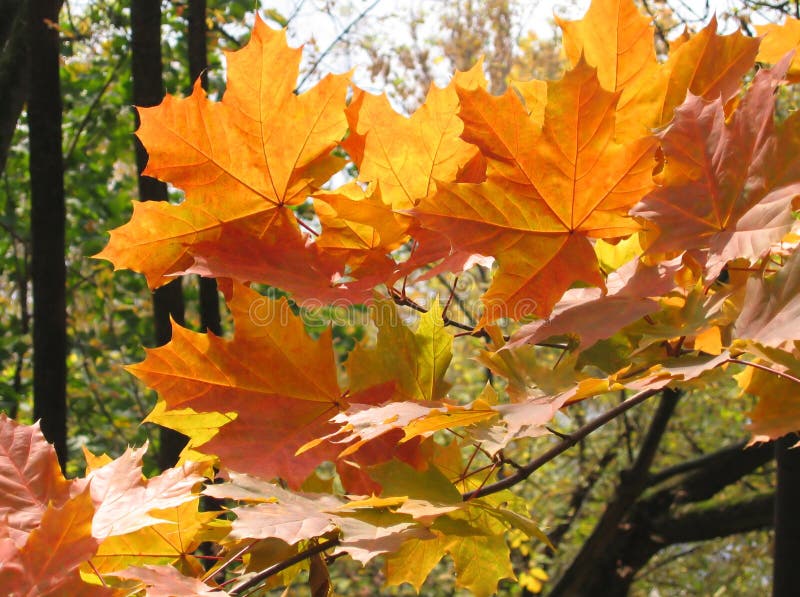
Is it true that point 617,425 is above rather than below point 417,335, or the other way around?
below

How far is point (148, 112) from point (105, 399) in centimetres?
297

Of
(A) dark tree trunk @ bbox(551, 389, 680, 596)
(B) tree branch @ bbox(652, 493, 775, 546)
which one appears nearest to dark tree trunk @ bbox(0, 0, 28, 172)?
(A) dark tree trunk @ bbox(551, 389, 680, 596)

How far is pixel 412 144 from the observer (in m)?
0.55

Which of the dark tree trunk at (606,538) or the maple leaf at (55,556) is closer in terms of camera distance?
the maple leaf at (55,556)

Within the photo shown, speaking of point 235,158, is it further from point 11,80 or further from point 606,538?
point 606,538

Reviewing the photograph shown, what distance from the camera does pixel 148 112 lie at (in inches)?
21.5

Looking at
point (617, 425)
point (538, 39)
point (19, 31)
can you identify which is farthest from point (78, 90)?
point (538, 39)

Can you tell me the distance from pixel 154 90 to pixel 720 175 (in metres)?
1.28

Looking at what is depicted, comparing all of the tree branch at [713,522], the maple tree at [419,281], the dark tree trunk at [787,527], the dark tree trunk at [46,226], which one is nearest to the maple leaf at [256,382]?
the maple tree at [419,281]

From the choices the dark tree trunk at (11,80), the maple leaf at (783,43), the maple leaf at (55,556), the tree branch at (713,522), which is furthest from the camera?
the tree branch at (713,522)

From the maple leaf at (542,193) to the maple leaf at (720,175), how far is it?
2 centimetres

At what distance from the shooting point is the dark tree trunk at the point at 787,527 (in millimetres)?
1048

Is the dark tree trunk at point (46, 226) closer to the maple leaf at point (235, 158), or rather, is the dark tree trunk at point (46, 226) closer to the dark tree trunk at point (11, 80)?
the dark tree trunk at point (11, 80)

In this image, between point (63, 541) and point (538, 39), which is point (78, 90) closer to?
point (63, 541)
